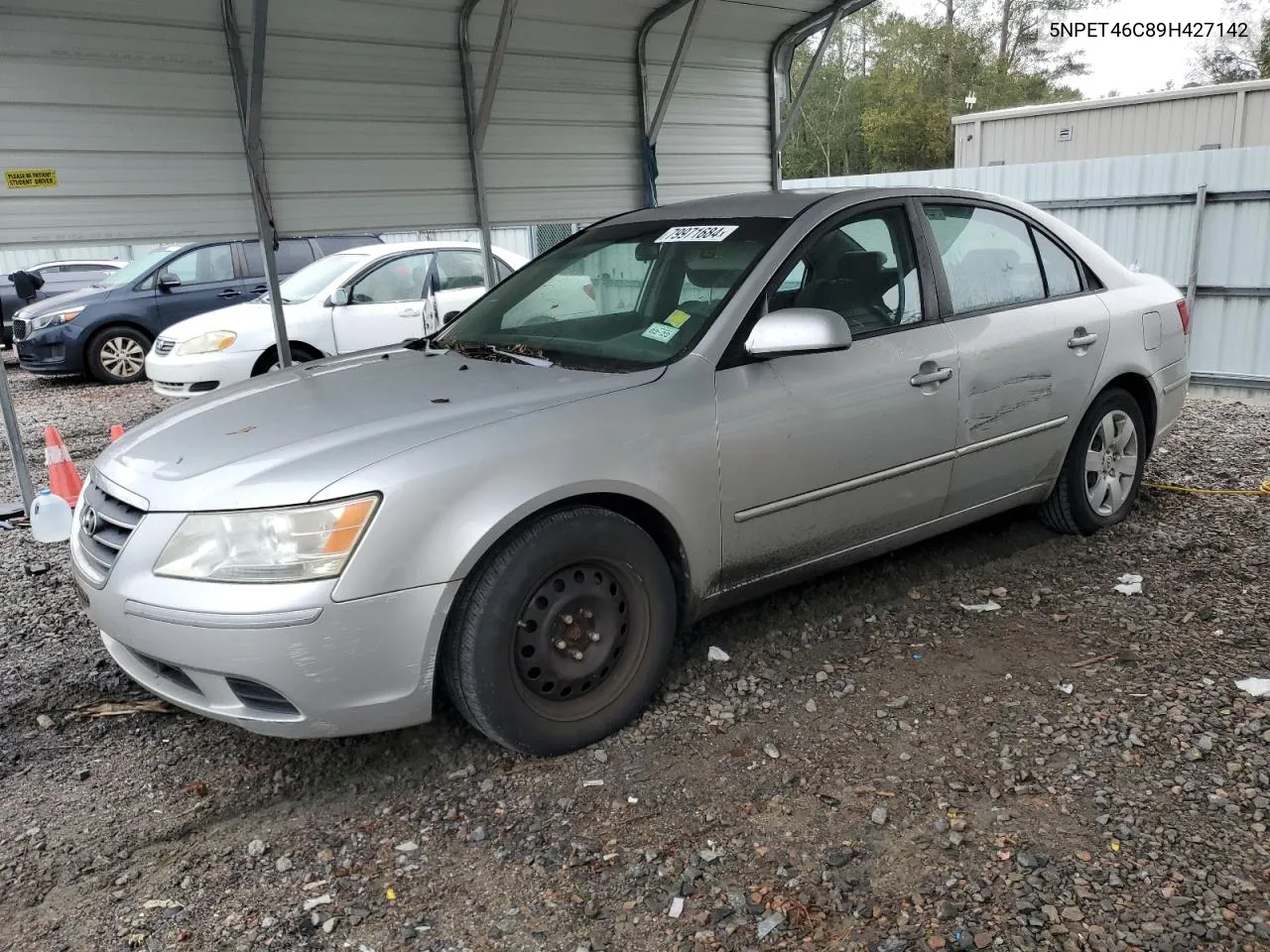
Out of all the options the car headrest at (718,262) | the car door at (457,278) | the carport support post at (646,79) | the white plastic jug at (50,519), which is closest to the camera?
the car headrest at (718,262)

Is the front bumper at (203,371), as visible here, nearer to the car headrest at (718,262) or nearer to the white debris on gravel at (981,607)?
the car headrest at (718,262)

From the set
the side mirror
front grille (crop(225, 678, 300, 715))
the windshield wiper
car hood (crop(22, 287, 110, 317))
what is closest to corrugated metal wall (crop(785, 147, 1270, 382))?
the windshield wiper

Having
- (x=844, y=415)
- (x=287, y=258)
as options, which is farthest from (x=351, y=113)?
(x=287, y=258)

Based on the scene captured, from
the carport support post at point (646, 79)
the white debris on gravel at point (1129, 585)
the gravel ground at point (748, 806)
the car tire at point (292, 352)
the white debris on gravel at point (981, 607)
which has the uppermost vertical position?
the carport support post at point (646, 79)

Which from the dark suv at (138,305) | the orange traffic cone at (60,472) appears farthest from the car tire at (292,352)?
the orange traffic cone at (60,472)

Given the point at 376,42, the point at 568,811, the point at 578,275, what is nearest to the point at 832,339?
the point at 578,275

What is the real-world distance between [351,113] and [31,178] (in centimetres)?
173

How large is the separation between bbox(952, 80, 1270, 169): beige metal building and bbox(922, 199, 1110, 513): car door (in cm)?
1361

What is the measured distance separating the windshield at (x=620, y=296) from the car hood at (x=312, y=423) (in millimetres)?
215

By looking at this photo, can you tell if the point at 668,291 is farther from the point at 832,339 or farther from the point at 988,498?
the point at 988,498

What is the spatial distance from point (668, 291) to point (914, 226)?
107 centimetres

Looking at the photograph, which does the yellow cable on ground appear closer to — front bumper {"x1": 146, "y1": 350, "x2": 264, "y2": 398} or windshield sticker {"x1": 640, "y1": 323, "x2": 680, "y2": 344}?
windshield sticker {"x1": 640, "y1": 323, "x2": 680, "y2": 344}

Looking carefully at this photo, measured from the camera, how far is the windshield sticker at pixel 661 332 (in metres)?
3.36

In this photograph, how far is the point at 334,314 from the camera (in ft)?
29.5
